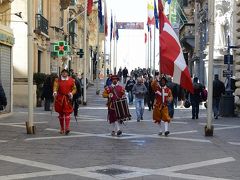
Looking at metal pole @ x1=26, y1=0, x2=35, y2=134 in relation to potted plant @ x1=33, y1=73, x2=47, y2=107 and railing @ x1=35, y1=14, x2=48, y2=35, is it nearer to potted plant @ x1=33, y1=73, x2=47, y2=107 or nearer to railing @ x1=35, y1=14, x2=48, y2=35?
potted plant @ x1=33, y1=73, x2=47, y2=107

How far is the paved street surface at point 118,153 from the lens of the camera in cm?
984

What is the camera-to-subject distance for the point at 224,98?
79.0 ft

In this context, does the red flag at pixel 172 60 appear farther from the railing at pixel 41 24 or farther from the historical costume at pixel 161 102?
the railing at pixel 41 24

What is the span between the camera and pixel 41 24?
32719 mm

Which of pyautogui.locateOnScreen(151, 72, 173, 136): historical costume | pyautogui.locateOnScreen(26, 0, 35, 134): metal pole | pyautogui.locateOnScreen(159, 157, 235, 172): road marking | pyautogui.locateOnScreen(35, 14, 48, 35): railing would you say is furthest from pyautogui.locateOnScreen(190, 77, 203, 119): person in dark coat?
pyautogui.locateOnScreen(159, 157, 235, 172): road marking

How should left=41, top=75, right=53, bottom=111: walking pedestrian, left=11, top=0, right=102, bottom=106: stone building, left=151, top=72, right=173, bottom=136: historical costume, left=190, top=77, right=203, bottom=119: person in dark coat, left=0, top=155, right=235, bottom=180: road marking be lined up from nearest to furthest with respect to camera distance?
left=0, top=155, right=235, bottom=180: road marking → left=151, top=72, right=173, bottom=136: historical costume → left=190, top=77, right=203, bottom=119: person in dark coat → left=41, top=75, right=53, bottom=111: walking pedestrian → left=11, top=0, right=102, bottom=106: stone building

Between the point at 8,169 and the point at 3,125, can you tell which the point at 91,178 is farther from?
the point at 3,125

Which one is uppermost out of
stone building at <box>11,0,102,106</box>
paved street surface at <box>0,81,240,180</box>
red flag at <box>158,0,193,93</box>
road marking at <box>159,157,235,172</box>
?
stone building at <box>11,0,102,106</box>

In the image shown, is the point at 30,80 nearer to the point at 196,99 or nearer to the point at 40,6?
the point at 196,99

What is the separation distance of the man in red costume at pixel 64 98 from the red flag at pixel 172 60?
8.60 ft

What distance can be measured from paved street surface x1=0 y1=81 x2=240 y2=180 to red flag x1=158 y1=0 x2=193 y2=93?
1.54m

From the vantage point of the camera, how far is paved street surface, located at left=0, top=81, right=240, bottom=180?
9.84 m

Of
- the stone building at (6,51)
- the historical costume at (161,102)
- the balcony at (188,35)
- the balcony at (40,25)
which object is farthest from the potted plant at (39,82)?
the balcony at (188,35)

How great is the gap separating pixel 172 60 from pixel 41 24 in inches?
707
